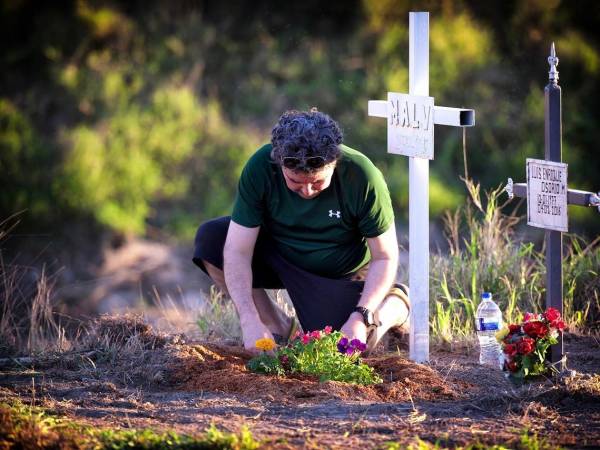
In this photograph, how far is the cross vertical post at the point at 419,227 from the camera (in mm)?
5172

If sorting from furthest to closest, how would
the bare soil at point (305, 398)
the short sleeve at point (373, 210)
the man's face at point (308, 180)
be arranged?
1. the short sleeve at point (373, 210)
2. the man's face at point (308, 180)
3. the bare soil at point (305, 398)

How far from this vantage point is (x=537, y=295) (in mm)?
6227

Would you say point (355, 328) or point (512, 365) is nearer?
point (512, 365)

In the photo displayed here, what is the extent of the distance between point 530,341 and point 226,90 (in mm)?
11423

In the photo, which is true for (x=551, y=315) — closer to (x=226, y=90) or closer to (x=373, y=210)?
(x=373, y=210)

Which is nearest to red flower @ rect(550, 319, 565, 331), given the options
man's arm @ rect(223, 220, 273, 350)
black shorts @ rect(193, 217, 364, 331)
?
black shorts @ rect(193, 217, 364, 331)

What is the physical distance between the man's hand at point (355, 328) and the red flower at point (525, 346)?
0.83 metres

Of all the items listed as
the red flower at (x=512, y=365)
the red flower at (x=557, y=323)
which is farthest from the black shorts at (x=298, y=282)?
the red flower at (x=557, y=323)

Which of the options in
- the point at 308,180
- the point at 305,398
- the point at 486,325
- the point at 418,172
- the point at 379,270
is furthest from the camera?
the point at 486,325

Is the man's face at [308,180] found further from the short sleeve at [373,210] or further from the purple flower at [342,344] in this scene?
the purple flower at [342,344]

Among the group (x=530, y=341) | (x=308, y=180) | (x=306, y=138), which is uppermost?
(x=306, y=138)

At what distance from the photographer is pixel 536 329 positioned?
4.42m

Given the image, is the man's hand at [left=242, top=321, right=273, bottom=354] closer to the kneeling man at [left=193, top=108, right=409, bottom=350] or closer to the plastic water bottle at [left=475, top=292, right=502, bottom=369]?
the kneeling man at [left=193, top=108, right=409, bottom=350]

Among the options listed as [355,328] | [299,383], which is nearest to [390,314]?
[355,328]
